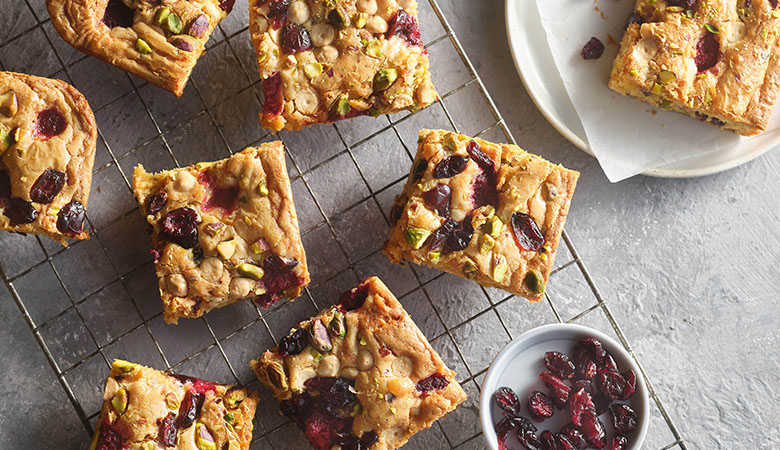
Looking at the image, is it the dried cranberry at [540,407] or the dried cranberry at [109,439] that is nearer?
the dried cranberry at [109,439]

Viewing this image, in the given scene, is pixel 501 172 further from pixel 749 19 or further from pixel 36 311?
pixel 36 311

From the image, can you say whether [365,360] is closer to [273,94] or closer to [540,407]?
[540,407]

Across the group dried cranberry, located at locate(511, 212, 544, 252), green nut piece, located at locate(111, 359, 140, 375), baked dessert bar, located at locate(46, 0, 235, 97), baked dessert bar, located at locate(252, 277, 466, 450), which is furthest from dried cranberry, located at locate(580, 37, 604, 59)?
green nut piece, located at locate(111, 359, 140, 375)

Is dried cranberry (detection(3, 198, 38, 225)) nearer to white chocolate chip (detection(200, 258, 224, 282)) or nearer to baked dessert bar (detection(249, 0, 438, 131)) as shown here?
white chocolate chip (detection(200, 258, 224, 282))

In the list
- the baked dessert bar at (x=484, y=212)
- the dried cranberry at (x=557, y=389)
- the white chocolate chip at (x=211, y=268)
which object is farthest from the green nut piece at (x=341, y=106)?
the dried cranberry at (x=557, y=389)

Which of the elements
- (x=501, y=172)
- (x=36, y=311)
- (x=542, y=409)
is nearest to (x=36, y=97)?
(x=36, y=311)

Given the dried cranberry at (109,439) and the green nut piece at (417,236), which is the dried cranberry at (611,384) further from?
the dried cranberry at (109,439)
